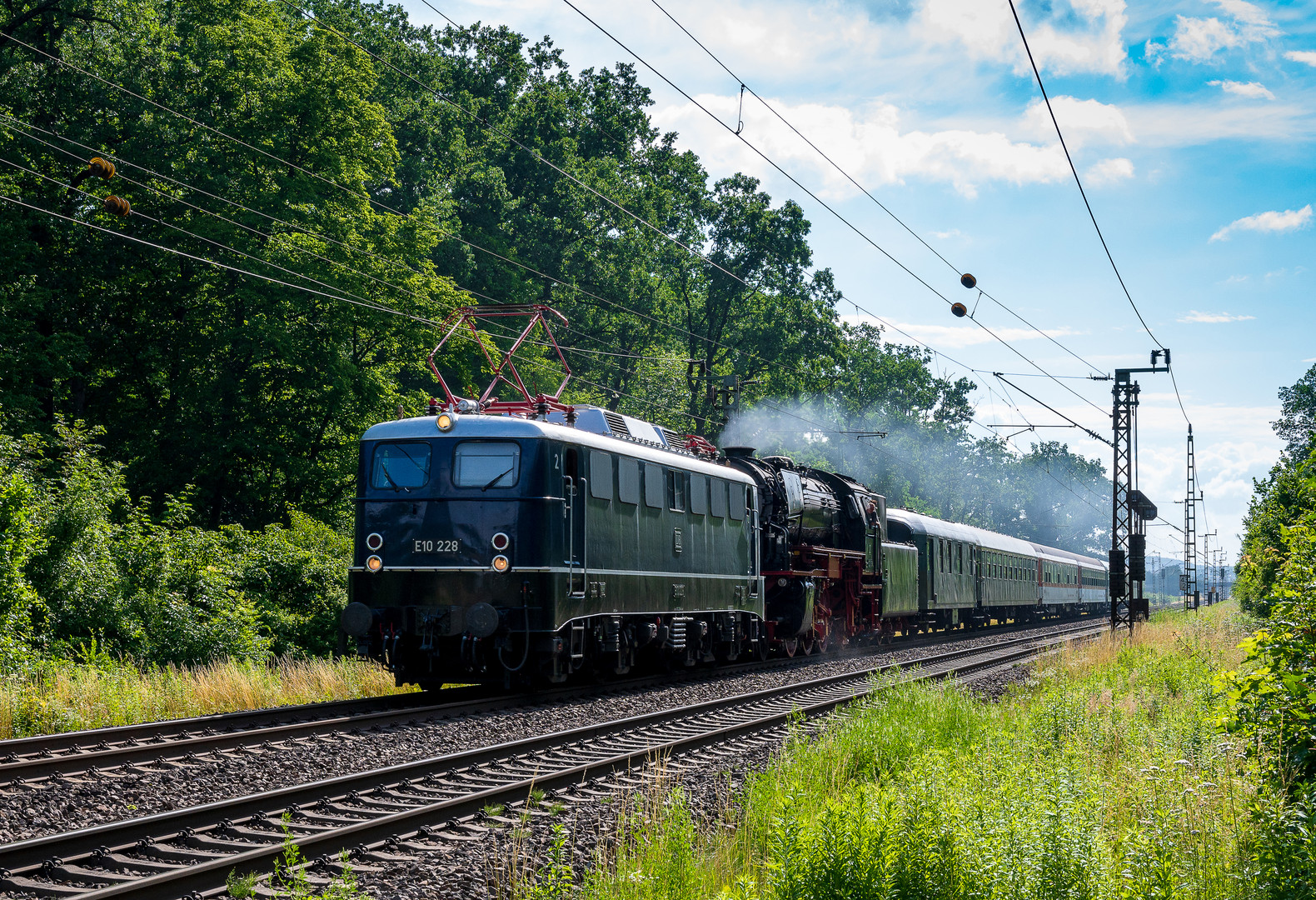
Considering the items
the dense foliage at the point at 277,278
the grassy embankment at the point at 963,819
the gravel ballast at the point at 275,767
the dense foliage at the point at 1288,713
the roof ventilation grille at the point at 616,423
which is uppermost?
the dense foliage at the point at 277,278

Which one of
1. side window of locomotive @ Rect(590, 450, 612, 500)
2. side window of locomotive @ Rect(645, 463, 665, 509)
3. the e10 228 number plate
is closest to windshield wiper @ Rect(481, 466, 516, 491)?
the e10 228 number plate

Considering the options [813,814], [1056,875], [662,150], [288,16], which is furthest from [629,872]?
[662,150]

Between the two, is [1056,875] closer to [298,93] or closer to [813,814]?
[813,814]

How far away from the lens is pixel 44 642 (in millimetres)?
15500

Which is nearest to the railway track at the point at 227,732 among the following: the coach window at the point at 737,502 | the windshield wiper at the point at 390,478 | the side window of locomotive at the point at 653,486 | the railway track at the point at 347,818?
the railway track at the point at 347,818

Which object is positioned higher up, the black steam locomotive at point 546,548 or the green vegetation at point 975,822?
the black steam locomotive at point 546,548

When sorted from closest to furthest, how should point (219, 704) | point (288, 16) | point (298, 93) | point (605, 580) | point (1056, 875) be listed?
point (1056, 875) → point (219, 704) → point (605, 580) → point (298, 93) → point (288, 16)

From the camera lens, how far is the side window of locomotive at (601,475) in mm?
15891

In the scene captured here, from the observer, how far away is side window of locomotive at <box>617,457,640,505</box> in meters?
16.7

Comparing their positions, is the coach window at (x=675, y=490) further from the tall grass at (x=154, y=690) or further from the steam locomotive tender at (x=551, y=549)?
the tall grass at (x=154, y=690)

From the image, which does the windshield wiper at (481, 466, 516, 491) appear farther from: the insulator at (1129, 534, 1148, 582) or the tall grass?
the insulator at (1129, 534, 1148, 582)

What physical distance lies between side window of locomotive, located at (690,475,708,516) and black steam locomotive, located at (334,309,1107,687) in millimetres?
36

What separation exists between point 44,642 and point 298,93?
20.4 metres

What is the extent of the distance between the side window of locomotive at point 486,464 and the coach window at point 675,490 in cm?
386
